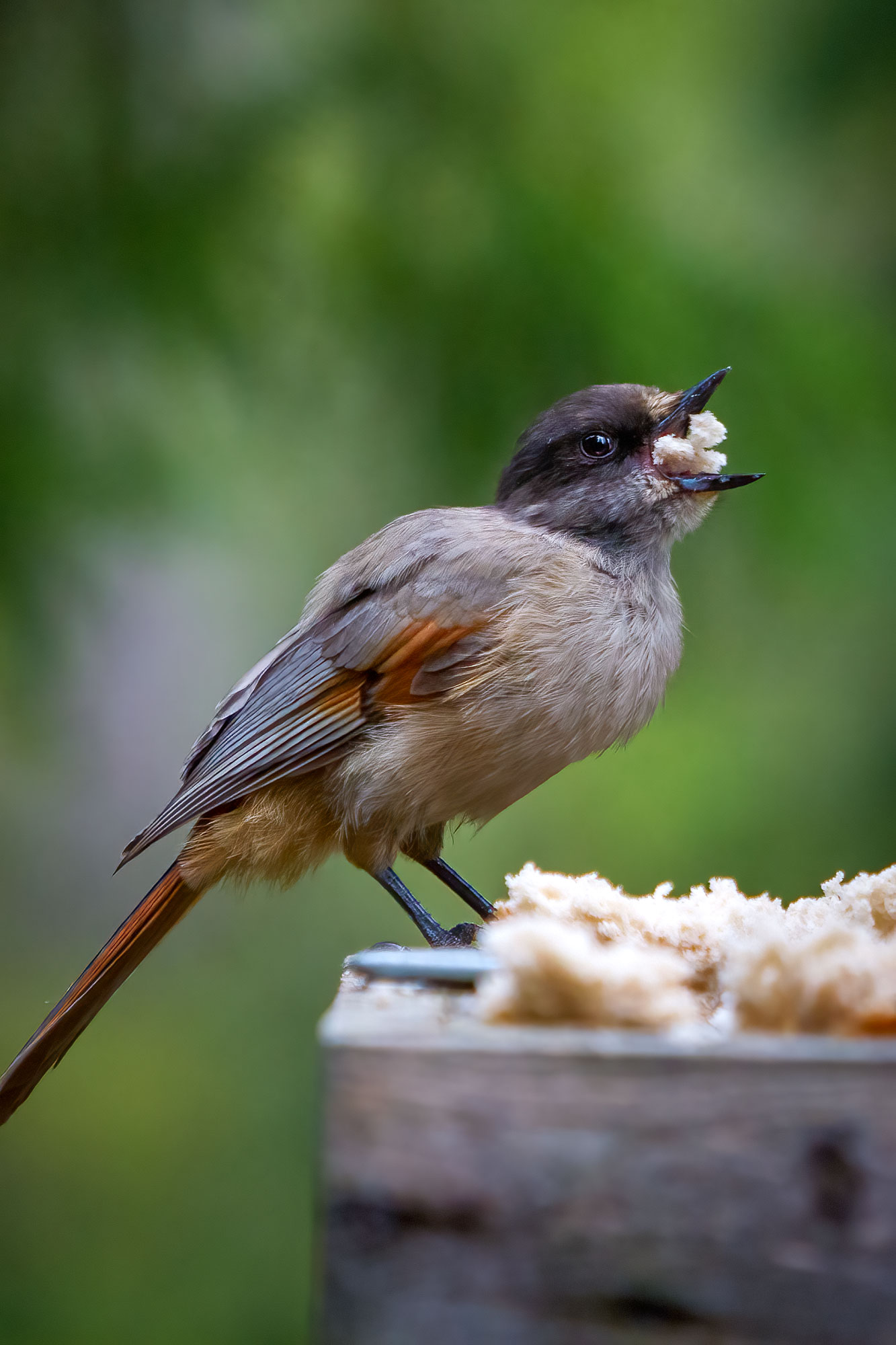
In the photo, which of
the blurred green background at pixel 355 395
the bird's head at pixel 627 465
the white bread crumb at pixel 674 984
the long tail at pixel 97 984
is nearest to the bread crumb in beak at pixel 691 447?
the bird's head at pixel 627 465

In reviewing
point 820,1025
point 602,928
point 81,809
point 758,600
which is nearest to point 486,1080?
point 820,1025

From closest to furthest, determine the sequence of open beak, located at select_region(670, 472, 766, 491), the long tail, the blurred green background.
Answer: the long tail, open beak, located at select_region(670, 472, 766, 491), the blurred green background

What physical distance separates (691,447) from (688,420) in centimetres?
8

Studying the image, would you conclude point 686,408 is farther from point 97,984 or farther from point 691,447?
point 97,984

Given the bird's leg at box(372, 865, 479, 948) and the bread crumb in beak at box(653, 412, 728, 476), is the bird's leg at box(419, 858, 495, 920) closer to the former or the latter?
the bird's leg at box(372, 865, 479, 948)

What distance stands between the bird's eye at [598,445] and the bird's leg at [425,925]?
101 centimetres

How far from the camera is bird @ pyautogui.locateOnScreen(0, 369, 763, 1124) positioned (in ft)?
8.71

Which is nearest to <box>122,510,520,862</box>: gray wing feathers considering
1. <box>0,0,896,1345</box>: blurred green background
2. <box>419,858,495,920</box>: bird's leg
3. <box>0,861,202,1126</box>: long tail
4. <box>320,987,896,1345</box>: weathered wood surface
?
<box>0,861,202,1126</box>: long tail

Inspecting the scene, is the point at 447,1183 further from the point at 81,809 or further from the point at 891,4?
the point at 81,809

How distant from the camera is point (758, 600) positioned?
401 cm

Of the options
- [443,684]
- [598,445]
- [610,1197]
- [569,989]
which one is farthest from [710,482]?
[610,1197]

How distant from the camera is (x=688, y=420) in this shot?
118 inches

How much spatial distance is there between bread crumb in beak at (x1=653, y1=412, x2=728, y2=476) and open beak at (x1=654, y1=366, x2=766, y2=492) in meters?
0.02

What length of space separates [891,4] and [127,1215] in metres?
4.40
